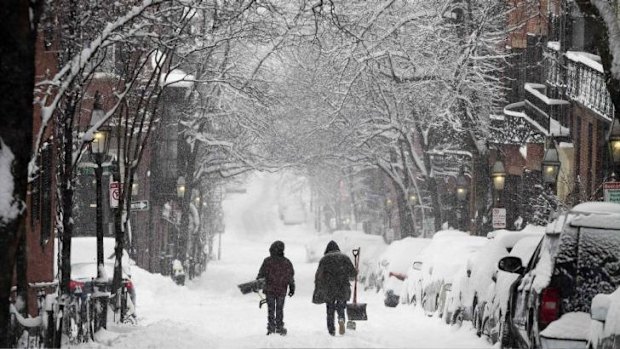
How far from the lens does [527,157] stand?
134 ft

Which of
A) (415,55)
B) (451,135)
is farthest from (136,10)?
(451,135)

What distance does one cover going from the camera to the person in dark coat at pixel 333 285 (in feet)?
63.6

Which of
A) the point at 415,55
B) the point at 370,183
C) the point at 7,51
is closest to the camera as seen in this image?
the point at 7,51

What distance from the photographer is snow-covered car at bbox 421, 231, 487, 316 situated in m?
22.6

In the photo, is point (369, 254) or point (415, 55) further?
point (369, 254)

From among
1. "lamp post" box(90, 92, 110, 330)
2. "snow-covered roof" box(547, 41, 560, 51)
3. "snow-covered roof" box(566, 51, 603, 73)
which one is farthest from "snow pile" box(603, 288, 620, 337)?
"snow-covered roof" box(547, 41, 560, 51)

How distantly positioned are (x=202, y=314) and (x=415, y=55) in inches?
435

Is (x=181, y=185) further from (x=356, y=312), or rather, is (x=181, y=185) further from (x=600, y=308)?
(x=600, y=308)

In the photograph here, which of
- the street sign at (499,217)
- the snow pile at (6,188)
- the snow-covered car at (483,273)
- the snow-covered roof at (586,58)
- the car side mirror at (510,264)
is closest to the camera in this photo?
the snow pile at (6,188)

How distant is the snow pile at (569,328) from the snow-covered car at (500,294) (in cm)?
346

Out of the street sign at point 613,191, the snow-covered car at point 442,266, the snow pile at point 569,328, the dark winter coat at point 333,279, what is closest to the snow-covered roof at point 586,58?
the snow-covered car at point 442,266

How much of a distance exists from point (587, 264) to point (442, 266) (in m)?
12.2

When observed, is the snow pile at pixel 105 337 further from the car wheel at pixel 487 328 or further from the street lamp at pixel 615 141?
the street lamp at pixel 615 141

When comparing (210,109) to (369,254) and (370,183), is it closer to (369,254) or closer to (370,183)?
(369,254)
